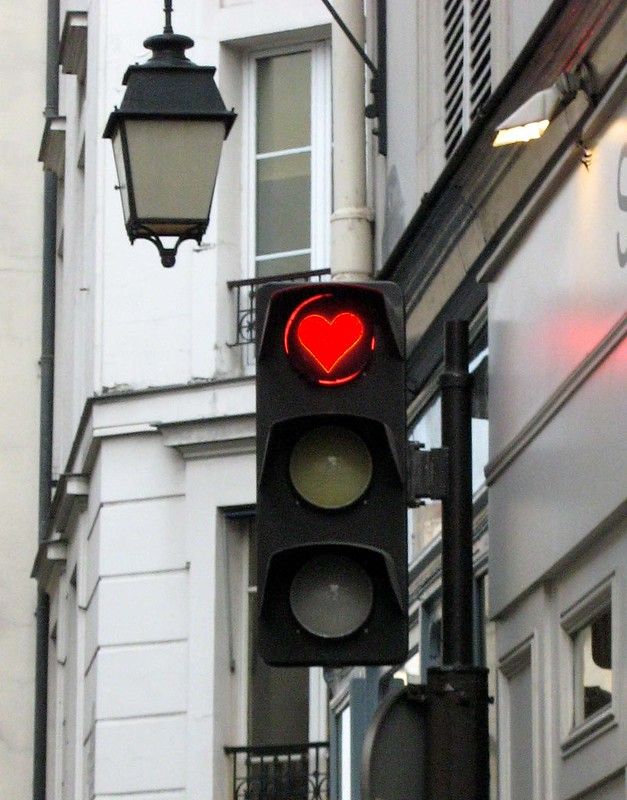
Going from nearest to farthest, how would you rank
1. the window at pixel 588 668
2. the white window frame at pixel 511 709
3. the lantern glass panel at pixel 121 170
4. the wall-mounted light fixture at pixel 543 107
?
1. the window at pixel 588 668
2. the wall-mounted light fixture at pixel 543 107
3. the white window frame at pixel 511 709
4. the lantern glass panel at pixel 121 170

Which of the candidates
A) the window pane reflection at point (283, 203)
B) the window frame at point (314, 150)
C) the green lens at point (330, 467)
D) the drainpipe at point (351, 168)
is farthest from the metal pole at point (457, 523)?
the window pane reflection at point (283, 203)

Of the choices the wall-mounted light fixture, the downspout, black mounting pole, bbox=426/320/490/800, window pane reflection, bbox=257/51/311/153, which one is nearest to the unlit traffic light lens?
black mounting pole, bbox=426/320/490/800

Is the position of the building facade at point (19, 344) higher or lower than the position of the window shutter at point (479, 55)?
higher

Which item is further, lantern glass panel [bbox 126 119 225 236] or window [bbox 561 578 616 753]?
lantern glass panel [bbox 126 119 225 236]

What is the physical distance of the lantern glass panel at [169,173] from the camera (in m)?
9.62

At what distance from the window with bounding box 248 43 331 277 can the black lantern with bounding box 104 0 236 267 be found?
8.04 meters

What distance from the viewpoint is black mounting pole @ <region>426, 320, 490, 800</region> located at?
5.56 m

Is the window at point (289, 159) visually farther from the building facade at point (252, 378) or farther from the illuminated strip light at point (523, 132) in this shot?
the illuminated strip light at point (523, 132)

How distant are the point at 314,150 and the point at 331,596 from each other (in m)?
12.9

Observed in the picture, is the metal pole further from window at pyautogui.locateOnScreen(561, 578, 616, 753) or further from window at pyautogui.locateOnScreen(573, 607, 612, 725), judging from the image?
window at pyautogui.locateOnScreen(573, 607, 612, 725)

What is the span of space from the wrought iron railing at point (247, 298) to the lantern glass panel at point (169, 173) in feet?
26.0

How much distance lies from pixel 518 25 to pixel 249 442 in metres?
8.56

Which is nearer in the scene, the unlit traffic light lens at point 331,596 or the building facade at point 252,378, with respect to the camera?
the unlit traffic light lens at point 331,596

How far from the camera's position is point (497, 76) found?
9609mm
